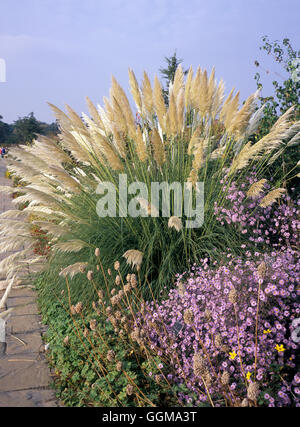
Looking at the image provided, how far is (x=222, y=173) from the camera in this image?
12.9 feet

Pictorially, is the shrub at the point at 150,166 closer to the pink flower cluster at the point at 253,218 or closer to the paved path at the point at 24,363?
the pink flower cluster at the point at 253,218

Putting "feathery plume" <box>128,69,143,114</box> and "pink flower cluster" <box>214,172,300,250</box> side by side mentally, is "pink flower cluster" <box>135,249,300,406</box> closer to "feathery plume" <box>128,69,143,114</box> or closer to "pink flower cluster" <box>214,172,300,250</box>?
"pink flower cluster" <box>214,172,300,250</box>

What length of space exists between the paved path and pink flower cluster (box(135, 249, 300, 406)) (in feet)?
2.62

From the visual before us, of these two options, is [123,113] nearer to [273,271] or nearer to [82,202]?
[82,202]

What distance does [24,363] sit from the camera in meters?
2.90

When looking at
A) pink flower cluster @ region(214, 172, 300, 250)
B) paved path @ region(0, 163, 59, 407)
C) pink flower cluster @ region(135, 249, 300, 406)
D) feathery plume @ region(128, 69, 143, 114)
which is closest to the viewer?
pink flower cluster @ region(135, 249, 300, 406)

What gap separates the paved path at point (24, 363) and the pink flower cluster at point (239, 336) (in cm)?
Answer: 80

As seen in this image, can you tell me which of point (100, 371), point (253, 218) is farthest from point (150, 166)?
point (100, 371)

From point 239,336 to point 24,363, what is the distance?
5.41 ft

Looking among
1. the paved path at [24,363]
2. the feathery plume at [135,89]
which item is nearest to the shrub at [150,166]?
the feathery plume at [135,89]

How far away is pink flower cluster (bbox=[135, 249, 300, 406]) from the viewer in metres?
2.09

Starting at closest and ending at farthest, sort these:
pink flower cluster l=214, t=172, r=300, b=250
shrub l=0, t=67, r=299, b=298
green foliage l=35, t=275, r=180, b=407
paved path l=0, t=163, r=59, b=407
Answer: green foliage l=35, t=275, r=180, b=407, paved path l=0, t=163, r=59, b=407, shrub l=0, t=67, r=299, b=298, pink flower cluster l=214, t=172, r=300, b=250

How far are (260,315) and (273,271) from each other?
33cm

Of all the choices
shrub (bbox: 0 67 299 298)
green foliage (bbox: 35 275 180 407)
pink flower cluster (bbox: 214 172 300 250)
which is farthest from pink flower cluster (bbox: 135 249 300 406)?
pink flower cluster (bbox: 214 172 300 250)
